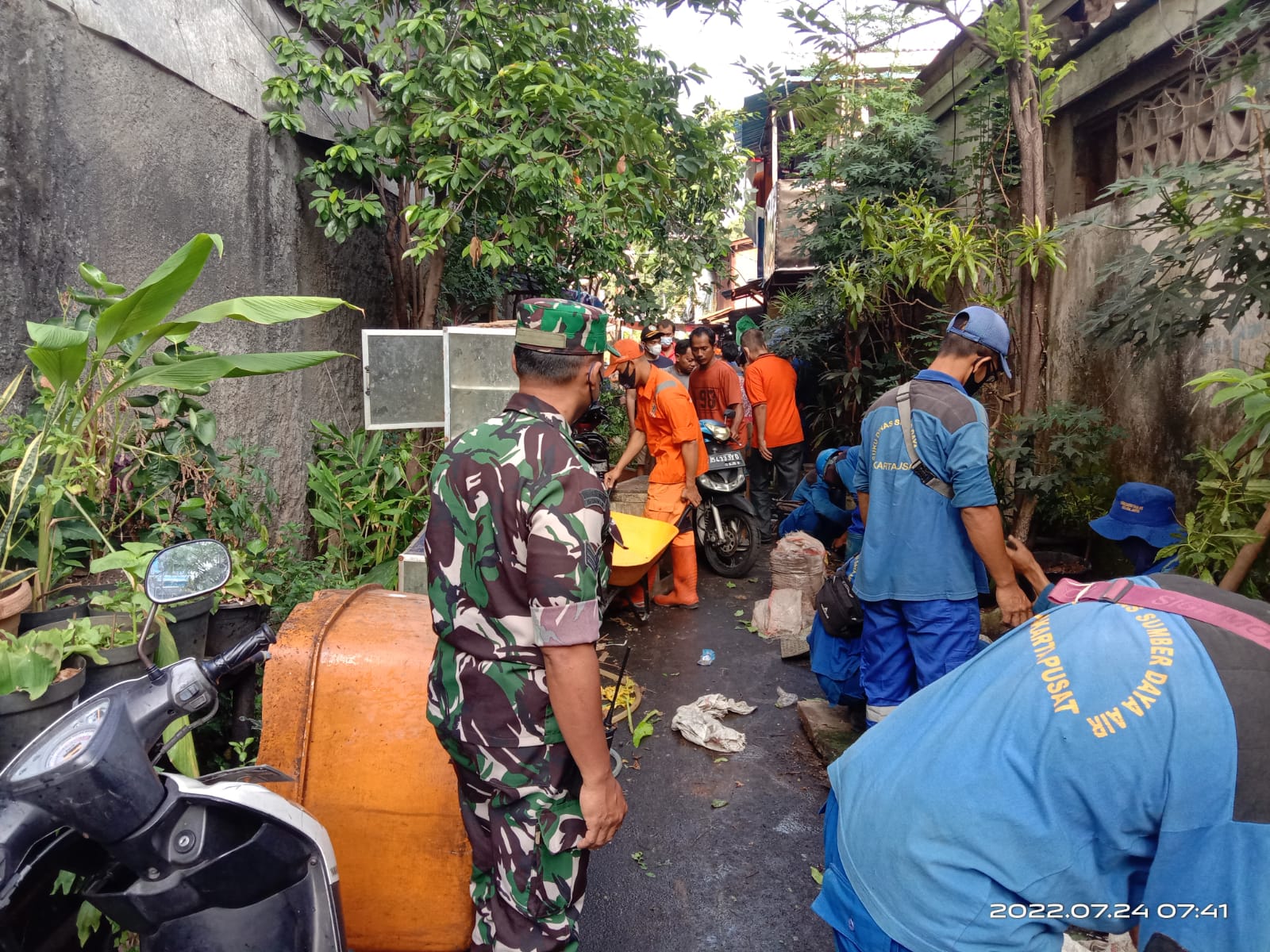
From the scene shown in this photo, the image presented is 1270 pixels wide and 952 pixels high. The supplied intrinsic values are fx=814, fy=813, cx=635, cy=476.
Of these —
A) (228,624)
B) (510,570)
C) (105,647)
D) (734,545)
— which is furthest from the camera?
(734,545)

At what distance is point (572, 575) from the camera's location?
68.2 inches

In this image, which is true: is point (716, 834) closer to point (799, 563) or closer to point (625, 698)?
point (625, 698)

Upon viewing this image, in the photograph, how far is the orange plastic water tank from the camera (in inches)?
85.0

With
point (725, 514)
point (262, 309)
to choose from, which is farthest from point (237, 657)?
point (725, 514)

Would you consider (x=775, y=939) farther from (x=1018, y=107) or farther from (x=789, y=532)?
(x=1018, y=107)

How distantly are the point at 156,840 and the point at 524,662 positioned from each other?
2.45 feet

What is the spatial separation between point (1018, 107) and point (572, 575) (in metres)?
4.01

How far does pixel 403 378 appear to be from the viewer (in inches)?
184

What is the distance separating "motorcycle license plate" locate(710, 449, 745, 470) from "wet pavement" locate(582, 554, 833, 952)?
2.13m

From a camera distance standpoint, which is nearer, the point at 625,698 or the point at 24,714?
the point at 24,714

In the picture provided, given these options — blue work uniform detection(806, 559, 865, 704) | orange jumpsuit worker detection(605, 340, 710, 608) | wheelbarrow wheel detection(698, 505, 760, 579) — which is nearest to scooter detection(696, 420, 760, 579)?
wheelbarrow wheel detection(698, 505, 760, 579)

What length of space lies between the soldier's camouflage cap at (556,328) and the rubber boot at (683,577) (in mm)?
4268

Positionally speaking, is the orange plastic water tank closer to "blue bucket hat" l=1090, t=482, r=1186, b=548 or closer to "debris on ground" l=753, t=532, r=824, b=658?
"blue bucket hat" l=1090, t=482, r=1186, b=548

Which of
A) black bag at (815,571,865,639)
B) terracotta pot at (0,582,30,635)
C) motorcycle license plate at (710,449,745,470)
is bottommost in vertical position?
black bag at (815,571,865,639)
